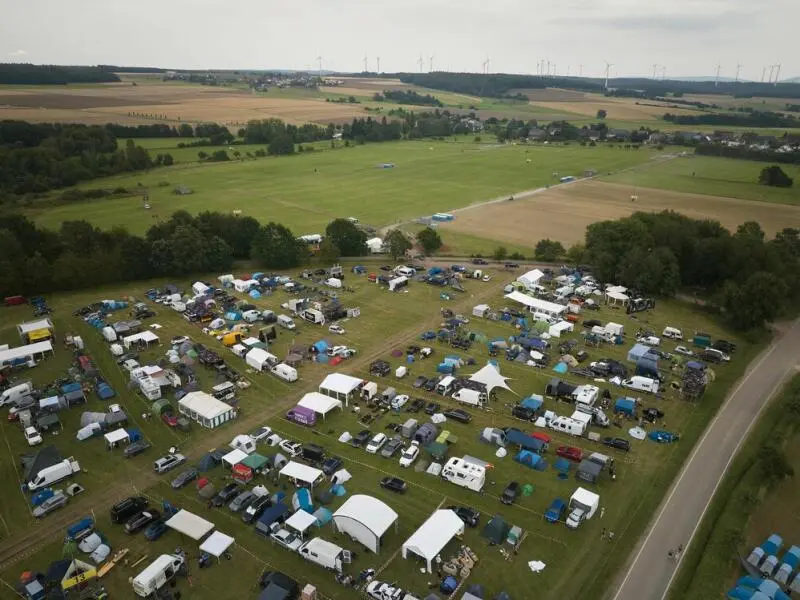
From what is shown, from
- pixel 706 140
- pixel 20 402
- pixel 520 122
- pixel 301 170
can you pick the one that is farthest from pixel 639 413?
pixel 520 122

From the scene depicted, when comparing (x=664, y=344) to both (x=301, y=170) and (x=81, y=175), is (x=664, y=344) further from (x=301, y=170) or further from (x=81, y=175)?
(x=81, y=175)

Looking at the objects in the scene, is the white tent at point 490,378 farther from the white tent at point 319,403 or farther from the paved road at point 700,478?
the paved road at point 700,478

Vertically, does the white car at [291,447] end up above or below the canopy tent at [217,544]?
above

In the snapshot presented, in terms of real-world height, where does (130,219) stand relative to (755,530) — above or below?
above

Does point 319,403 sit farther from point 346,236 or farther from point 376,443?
point 346,236

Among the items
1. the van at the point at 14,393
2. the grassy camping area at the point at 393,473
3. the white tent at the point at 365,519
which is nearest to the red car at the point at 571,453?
the grassy camping area at the point at 393,473
